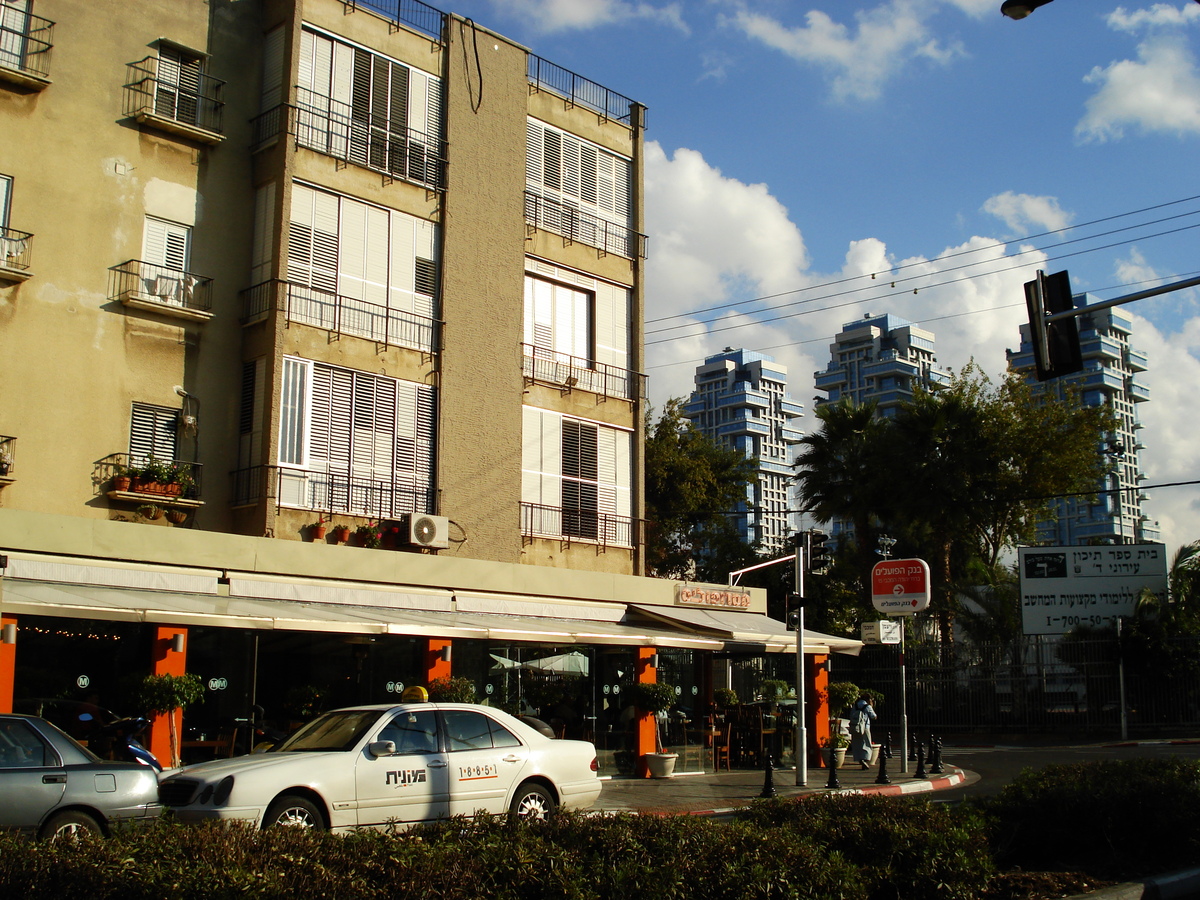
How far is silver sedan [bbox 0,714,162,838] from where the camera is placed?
9.66m

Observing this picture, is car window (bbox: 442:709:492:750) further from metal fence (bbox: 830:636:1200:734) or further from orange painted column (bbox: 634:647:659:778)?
metal fence (bbox: 830:636:1200:734)

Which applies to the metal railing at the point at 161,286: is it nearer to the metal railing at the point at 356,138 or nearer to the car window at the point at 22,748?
the metal railing at the point at 356,138

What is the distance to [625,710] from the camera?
23.0 metres

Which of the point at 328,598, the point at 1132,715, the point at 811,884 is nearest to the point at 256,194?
the point at 328,598

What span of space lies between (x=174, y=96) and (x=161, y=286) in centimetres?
358

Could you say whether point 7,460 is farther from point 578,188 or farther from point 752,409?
point 752,409

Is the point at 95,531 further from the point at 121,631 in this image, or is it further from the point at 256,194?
the point at 256,194

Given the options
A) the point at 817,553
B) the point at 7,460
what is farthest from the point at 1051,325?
→ the point at 7,460

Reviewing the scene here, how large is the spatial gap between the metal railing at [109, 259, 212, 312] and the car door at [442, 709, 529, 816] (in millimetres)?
10885

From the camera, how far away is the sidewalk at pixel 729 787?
17.3m

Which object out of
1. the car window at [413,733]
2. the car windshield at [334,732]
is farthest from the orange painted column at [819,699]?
the car windshield at [334,732]

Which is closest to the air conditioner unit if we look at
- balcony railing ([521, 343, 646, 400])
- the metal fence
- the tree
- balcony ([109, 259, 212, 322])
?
balcony railing ([521, 343, 646, 400])

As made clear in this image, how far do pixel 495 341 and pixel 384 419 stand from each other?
3.28 m

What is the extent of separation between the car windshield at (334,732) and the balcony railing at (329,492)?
26.8 ft
